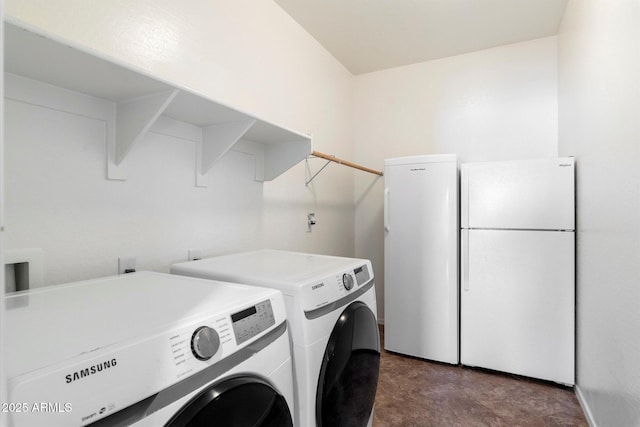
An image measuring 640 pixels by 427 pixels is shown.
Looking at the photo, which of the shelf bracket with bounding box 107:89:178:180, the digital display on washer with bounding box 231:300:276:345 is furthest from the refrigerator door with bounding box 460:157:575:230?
the shelf bracket with bounding box 107:89:178:180

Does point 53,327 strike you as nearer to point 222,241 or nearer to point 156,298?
point 156,298

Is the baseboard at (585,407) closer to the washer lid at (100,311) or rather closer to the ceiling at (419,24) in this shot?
the washer lid at (100,311)

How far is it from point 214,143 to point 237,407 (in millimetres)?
1148

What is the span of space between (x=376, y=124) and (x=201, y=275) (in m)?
2.60

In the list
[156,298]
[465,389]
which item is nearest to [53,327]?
[156,298]

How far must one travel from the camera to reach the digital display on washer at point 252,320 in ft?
2.53

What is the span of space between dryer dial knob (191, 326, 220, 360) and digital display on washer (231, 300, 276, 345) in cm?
7

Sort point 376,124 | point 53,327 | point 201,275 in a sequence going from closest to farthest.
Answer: point 53,327 < point 201,275 < point 376,124

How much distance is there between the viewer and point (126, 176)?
125 centimetres

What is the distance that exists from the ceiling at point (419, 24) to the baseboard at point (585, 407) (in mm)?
Answer: 2508

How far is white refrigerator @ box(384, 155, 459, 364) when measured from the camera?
8.00ft

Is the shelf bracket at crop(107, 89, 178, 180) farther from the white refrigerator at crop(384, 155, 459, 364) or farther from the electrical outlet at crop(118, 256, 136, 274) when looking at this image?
the white refrigerator at crop(384, 155, 459, 364)

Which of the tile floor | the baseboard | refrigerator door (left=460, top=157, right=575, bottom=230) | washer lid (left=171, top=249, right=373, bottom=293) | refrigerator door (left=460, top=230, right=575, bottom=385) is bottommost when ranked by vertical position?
the tile floor

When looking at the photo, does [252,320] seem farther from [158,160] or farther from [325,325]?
[158,160]
